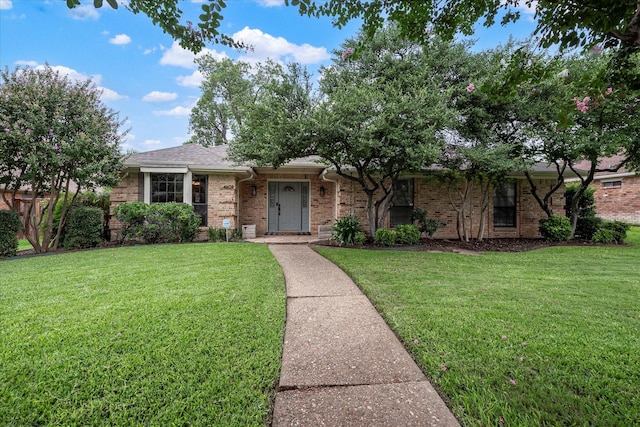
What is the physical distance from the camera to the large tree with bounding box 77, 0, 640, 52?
1.67 metres

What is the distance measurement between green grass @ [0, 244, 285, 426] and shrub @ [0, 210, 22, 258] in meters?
3.35

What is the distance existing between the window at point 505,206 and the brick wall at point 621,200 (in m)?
9.74

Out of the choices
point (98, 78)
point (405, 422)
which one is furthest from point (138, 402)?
point (98, 78)

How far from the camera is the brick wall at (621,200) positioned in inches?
634

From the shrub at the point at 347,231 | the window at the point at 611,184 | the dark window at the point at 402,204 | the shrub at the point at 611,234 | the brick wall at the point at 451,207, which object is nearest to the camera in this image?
the shrub at the point at 347,231

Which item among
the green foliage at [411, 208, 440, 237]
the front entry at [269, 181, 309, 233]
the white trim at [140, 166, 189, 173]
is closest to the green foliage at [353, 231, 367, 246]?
the green foliage at [411, 208, 440, 237]

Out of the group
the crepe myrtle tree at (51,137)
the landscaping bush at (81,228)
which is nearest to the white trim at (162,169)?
the crepe myrtle tree at (51,137)

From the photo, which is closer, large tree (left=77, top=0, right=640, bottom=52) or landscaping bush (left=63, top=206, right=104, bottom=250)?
large tree (left=77, top=0, right=640, bottom=52)

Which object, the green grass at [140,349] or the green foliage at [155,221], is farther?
the green foliage at [155,221]

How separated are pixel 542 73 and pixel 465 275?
3.70 metres

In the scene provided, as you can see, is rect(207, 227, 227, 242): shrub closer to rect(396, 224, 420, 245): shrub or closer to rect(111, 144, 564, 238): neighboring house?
rect(111, 144, 564, 238): neighboring house

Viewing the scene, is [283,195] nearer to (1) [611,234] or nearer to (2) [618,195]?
(1) [611,234]

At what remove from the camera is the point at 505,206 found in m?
11.3

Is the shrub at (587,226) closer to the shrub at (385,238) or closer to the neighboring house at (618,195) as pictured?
the shrub at (385,238)
